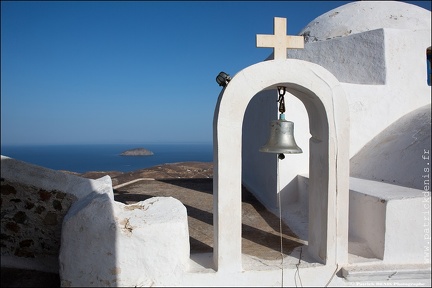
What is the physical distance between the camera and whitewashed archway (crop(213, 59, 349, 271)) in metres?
3.01

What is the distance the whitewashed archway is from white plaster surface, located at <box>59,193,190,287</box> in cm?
54

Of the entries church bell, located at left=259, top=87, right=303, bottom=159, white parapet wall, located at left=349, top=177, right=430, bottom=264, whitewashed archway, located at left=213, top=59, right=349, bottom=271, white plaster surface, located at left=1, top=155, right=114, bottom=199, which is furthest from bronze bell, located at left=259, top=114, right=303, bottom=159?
white plaster surface, located at left=1, top=155, right=114, bottom=199

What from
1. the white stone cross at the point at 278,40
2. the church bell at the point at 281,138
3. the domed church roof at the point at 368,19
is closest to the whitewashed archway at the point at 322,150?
the white stone cross at the point at 278,40

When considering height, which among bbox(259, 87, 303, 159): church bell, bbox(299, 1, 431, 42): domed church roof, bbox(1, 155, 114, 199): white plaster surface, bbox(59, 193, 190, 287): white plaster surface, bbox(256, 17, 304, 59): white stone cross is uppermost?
bbox(299, 1, 431, 42): domed church roof

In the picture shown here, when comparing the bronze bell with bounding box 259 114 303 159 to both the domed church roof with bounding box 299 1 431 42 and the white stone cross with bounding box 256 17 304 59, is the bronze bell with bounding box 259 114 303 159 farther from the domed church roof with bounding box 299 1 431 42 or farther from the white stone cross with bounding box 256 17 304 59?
the domed church roof with bounding box 299 1 431 42

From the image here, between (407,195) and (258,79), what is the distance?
2139mm

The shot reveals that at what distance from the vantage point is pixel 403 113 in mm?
5883

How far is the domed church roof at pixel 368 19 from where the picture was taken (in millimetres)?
6894

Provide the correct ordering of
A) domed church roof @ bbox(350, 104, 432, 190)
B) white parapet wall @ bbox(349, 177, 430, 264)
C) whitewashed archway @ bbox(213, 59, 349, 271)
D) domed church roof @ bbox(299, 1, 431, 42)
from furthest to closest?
1. domed church roof @ bbox(299, 1, 431, 42)
2. domed church roof @ bbox(350, 104, 432, 190)
3. white parapet wall @ bbox(349, 177, 430, 264)
4. whitewashed archway @ bbox(213, 59, 349, 271)

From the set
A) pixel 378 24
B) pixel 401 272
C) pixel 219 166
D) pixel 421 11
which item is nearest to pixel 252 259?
pixel 219 166

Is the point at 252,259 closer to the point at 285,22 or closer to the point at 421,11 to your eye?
the point at 285,22

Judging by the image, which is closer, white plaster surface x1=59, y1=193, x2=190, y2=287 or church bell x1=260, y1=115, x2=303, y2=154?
white plaster surface x1=59, y1=193, x2=190, y2=287

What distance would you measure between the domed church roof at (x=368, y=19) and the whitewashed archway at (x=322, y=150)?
4.82 m

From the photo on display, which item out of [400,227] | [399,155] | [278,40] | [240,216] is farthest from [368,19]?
[240,216]
